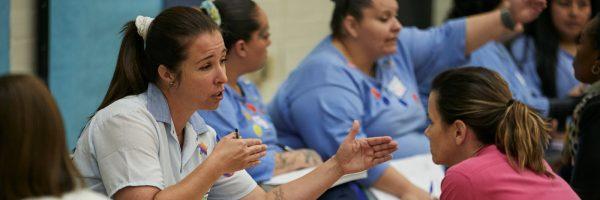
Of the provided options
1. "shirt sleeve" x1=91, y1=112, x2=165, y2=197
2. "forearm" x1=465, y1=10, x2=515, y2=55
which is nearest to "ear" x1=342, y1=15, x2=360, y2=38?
"forearm" x1=465, y1=10, x2=515, y2=55

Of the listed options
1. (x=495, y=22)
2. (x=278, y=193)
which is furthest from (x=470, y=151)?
(x=495, y=22)

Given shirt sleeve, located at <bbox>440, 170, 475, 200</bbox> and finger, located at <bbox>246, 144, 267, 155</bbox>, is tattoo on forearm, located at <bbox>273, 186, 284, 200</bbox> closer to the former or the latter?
finger, located at <bbox>246, 144, 267, 155</bbox>

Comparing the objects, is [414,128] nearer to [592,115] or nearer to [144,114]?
[592,115]

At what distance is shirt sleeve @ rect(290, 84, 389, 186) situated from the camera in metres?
3.80

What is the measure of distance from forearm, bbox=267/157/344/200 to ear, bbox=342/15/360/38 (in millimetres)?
1144

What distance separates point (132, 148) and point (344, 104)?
4.69 ft

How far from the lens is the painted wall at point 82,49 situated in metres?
3.48

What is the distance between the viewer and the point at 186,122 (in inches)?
111

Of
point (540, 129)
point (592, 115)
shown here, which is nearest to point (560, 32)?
point (592, 115)

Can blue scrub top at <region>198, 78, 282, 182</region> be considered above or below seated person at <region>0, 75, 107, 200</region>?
below

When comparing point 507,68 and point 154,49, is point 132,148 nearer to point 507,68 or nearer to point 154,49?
point 154,49

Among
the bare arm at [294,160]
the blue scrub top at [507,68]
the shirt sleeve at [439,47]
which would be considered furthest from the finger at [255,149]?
the blue scrub top at [507,68]

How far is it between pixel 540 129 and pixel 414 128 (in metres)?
1.39

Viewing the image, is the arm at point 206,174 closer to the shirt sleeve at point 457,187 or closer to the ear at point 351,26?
the shirt sleeve at point 457,187
